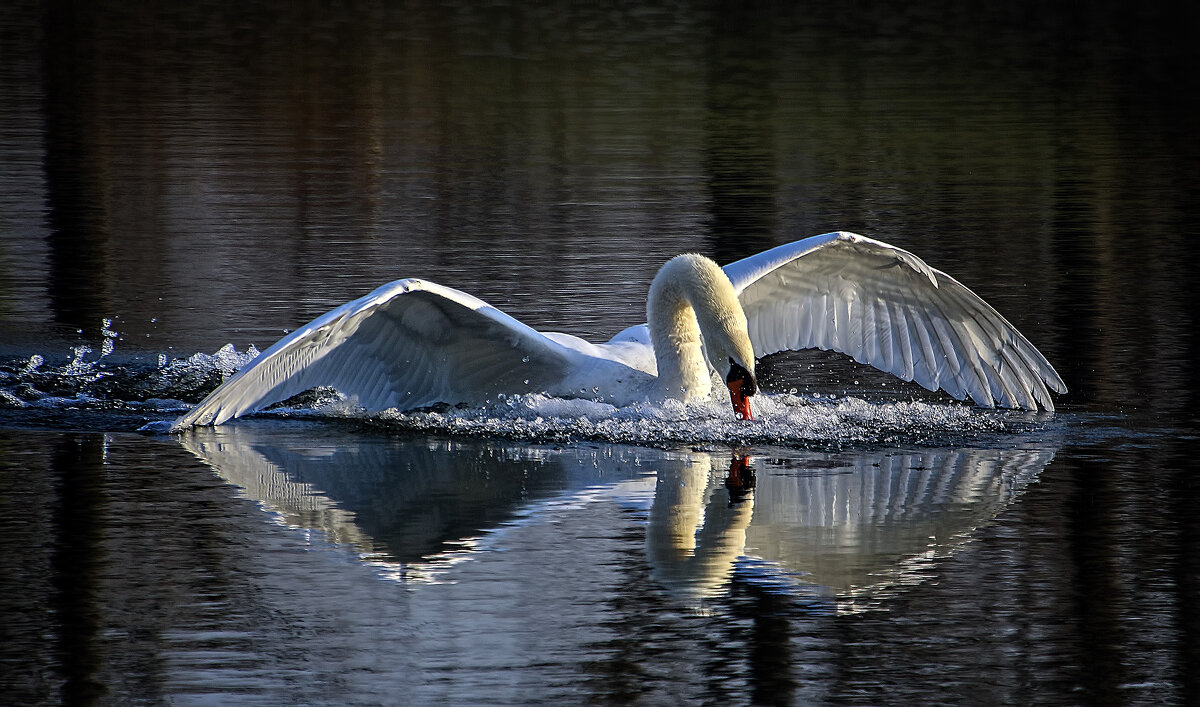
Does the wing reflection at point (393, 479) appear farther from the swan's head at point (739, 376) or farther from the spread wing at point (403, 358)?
the swan's head at point (739, 376)

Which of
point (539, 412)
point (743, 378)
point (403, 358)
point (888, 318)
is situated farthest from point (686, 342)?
point (888, 318)

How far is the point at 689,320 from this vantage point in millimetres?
8367

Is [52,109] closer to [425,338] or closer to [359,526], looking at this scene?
[425,338]

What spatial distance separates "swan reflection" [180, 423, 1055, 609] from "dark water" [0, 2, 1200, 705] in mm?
26

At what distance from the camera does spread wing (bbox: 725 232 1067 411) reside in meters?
8.78

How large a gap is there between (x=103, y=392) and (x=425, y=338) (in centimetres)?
176

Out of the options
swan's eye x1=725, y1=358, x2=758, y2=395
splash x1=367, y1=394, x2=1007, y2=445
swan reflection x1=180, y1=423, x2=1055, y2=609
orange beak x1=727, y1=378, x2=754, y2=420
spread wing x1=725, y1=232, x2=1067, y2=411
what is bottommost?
swan reflection x1=180, y1=423, x2=1055, y2=609

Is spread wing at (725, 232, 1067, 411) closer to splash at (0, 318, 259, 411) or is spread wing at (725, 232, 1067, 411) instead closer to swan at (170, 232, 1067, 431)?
swan at (170, 232, 1067, 431)

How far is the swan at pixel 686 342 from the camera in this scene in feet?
26.0

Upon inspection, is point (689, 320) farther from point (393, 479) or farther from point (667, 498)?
point (393, 479)

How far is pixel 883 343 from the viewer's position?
9.33 m

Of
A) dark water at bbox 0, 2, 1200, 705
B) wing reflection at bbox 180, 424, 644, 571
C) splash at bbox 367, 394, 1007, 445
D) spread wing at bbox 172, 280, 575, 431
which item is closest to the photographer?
dark water at bbox 0, 2, 1200, 705

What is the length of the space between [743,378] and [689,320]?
551 mm

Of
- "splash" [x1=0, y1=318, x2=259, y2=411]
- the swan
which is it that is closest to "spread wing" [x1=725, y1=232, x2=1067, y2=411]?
the swan
